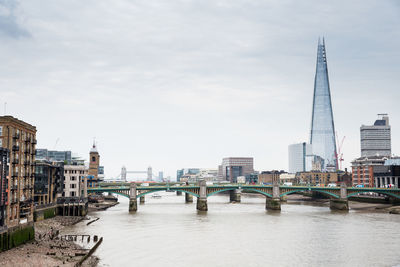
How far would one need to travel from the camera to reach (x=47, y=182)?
120062 mm

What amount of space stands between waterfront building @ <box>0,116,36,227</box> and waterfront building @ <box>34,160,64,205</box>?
22.0 m

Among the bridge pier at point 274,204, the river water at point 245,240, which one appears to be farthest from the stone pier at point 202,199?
the bridge pier at point 274,204

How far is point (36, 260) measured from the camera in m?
57.5

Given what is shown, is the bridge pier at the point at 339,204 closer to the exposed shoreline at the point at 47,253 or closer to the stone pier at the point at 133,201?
the stone pier at the point at 133,201

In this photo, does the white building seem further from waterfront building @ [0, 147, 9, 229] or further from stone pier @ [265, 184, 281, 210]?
waterfront building @ [0, 147, 9, 229]

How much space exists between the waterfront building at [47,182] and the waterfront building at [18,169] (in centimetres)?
2205

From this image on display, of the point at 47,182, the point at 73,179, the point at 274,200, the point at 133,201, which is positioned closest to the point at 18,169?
the point at 47,182

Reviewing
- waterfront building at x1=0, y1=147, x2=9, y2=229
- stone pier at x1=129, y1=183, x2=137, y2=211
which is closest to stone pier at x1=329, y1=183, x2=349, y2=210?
stone pier at x1=129, y1=183, x2=137, y2=211

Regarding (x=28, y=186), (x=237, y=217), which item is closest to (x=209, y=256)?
(x=28, y=186)

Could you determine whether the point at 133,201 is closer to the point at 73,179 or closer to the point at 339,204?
the point at 73,179

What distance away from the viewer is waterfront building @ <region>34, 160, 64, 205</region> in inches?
4532

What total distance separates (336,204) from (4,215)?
11566 centimetres

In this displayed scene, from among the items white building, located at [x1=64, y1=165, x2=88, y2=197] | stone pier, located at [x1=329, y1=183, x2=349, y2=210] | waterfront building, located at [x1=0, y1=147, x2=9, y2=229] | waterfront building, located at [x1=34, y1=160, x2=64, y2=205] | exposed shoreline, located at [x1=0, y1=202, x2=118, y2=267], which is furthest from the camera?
stone pier, located at [x1=329, y1=183, x2=349, y2=210]

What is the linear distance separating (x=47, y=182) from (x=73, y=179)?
88.2 ft
